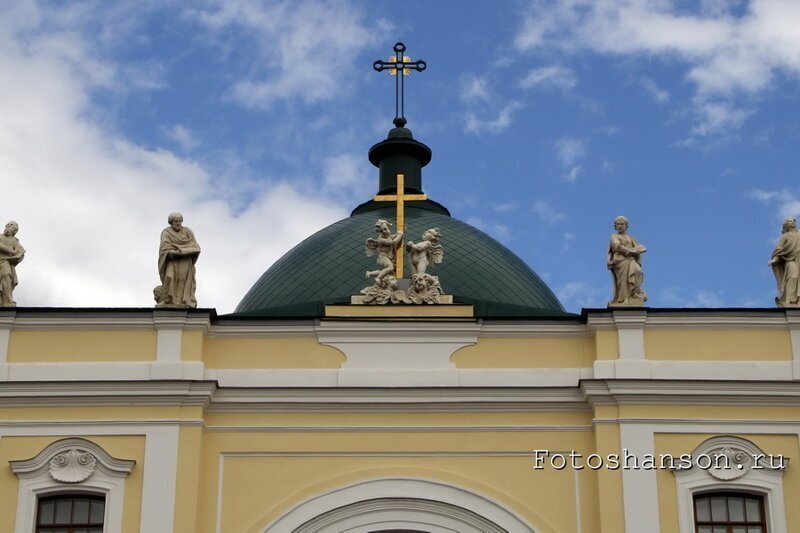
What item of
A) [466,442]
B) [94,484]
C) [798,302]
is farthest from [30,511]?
[798,302]

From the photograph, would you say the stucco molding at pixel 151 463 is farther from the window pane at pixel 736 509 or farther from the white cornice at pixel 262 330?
the window pane at pixel 736 509

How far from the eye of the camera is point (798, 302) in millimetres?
22766

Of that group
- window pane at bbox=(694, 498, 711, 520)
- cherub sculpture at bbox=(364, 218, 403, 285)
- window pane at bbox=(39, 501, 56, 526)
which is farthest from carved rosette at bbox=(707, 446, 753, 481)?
window pane at bbox=(39, 501, 56, 526)

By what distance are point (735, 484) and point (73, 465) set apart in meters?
9.59

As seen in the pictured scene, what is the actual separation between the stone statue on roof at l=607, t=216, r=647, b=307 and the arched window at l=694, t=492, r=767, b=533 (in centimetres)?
317

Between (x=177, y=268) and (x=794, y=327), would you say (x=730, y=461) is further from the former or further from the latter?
(x=177, y=268)

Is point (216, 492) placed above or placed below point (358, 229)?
below

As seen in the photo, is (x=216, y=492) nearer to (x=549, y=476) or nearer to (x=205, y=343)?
(x=205, y=343)

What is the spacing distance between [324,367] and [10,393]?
4658 mm

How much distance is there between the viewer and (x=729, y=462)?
21.5 metres

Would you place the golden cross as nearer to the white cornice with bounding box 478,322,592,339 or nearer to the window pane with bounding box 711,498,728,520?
the white cornice with bounding box 478,322,592,339

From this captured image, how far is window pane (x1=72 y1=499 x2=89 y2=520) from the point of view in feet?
70.3

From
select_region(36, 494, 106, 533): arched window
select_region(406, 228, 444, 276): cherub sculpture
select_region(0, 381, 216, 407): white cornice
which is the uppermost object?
select_region(406, 228, 444, 276): cherub sculpture

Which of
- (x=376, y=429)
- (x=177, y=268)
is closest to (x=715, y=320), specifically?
(x=376, y=429)
